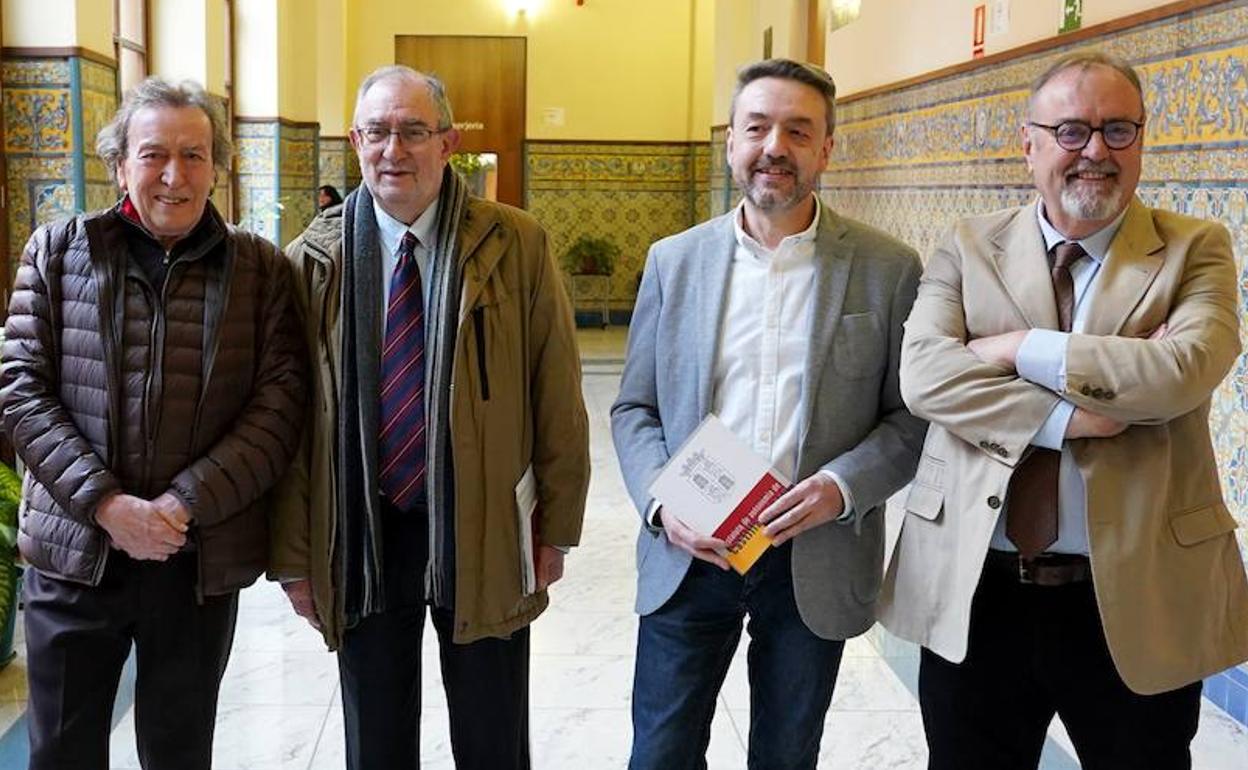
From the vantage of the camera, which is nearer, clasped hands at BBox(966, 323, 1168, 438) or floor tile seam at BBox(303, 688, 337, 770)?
clasped hands at BBox(966, 323, 1168, 438)

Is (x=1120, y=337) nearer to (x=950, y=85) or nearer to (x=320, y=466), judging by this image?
(x=320, y=466)

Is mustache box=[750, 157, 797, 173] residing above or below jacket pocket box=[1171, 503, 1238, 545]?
above

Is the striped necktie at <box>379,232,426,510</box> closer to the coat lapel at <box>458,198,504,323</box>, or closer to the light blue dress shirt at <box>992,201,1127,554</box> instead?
the coat lapel at <box>458,198,504,323</box>

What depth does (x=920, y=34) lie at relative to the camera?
7203 mm

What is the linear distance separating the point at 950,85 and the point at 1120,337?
15.5 ft

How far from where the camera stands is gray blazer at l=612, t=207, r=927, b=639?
2.48m

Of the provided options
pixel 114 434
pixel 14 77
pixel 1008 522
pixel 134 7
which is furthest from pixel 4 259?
pixel 1008 522

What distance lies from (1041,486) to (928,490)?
203mm

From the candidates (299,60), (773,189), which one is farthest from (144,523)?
(299,60)

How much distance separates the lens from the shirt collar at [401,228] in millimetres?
2654

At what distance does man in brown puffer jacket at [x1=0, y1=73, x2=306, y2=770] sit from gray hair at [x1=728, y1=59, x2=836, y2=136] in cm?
96

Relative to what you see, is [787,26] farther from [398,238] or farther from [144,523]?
[144,523]

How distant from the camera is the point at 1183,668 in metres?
2.18

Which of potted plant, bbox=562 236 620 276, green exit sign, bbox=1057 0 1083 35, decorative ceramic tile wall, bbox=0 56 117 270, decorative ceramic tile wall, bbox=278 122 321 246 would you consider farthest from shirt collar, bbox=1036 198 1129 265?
potted plant, bbox=562 236 620 276
